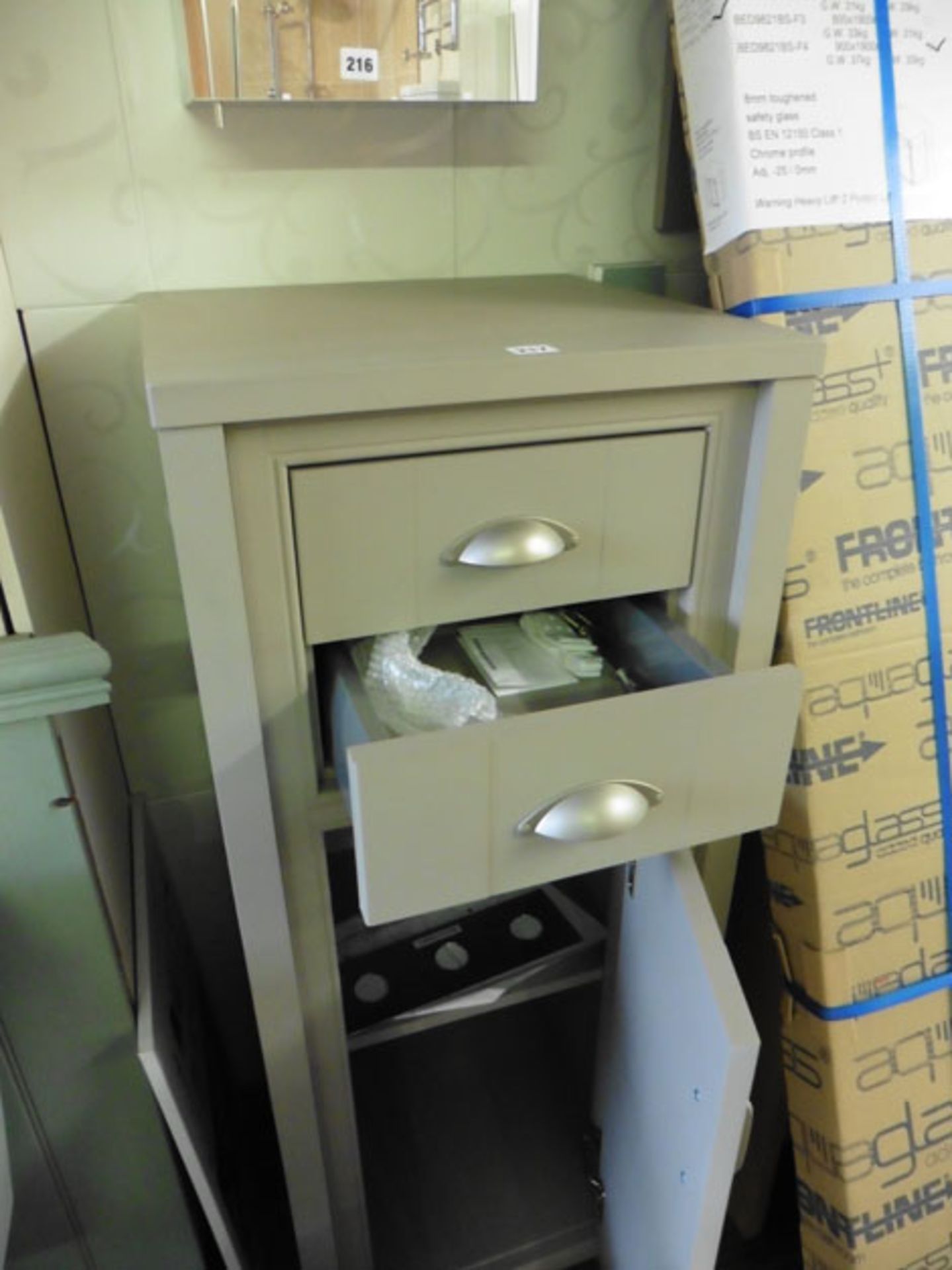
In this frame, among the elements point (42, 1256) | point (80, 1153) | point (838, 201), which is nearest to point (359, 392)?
point (838, 201)

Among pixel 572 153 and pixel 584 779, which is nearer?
pixel 584 779

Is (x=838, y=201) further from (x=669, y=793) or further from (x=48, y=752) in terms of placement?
(x=48, y=752)

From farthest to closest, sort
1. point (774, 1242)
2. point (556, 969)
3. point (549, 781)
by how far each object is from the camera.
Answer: point (774, 1242)
point (556, 969)
point (549, 781)

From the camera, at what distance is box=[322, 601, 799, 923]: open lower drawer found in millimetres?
553

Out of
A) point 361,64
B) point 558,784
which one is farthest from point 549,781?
point 361,64

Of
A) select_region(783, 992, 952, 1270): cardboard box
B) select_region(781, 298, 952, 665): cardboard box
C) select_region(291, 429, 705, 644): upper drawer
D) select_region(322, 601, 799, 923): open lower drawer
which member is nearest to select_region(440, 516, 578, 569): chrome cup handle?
select_region(291, 429, 705, 644): upper drawer

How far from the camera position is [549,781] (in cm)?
58

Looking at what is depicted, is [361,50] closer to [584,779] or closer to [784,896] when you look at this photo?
[584,779]

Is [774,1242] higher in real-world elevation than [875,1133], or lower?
lower

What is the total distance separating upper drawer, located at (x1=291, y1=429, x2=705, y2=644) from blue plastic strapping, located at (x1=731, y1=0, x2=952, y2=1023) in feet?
0.95

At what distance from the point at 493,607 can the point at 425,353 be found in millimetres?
184

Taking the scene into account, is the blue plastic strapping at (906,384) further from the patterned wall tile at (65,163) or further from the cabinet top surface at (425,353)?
the patterned wall tile at (65,163)

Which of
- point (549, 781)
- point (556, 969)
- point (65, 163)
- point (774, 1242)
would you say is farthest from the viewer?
point (774, 1242)

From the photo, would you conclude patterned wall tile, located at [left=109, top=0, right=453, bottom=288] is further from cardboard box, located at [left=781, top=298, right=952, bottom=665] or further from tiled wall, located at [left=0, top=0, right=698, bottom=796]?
cardboard box, located at [left=781, top=298, right=952, bottom=665]
